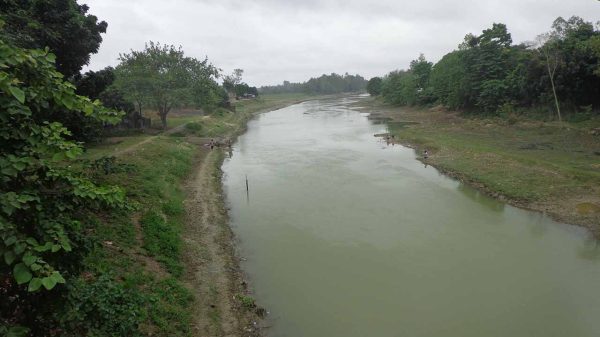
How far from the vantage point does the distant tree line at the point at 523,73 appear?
1556 inches

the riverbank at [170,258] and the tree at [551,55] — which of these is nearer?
the riverbank at [170,258]

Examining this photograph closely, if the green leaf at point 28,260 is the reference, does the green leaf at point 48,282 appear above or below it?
below

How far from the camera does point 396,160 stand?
32062mm

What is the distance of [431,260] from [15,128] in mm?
13676

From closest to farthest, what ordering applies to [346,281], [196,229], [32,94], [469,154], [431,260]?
[32,94] < [346,281] < [431,260] < [196,229] < [469,154]

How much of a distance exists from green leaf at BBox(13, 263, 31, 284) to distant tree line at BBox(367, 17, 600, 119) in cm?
3683

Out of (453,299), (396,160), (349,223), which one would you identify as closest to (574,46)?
(396,160)

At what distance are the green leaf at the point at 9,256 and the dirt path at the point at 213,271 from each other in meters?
7.43

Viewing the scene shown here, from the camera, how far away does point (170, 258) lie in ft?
44.2

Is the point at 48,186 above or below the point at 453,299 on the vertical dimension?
above

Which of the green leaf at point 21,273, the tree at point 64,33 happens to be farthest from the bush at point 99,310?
the tree at point 64,33

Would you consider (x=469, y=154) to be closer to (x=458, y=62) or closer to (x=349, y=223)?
(x=349, y=223)

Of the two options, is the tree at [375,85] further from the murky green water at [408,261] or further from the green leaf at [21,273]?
the green leaf at [21,273]

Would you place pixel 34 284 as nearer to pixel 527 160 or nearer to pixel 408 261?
pixel 408 261
